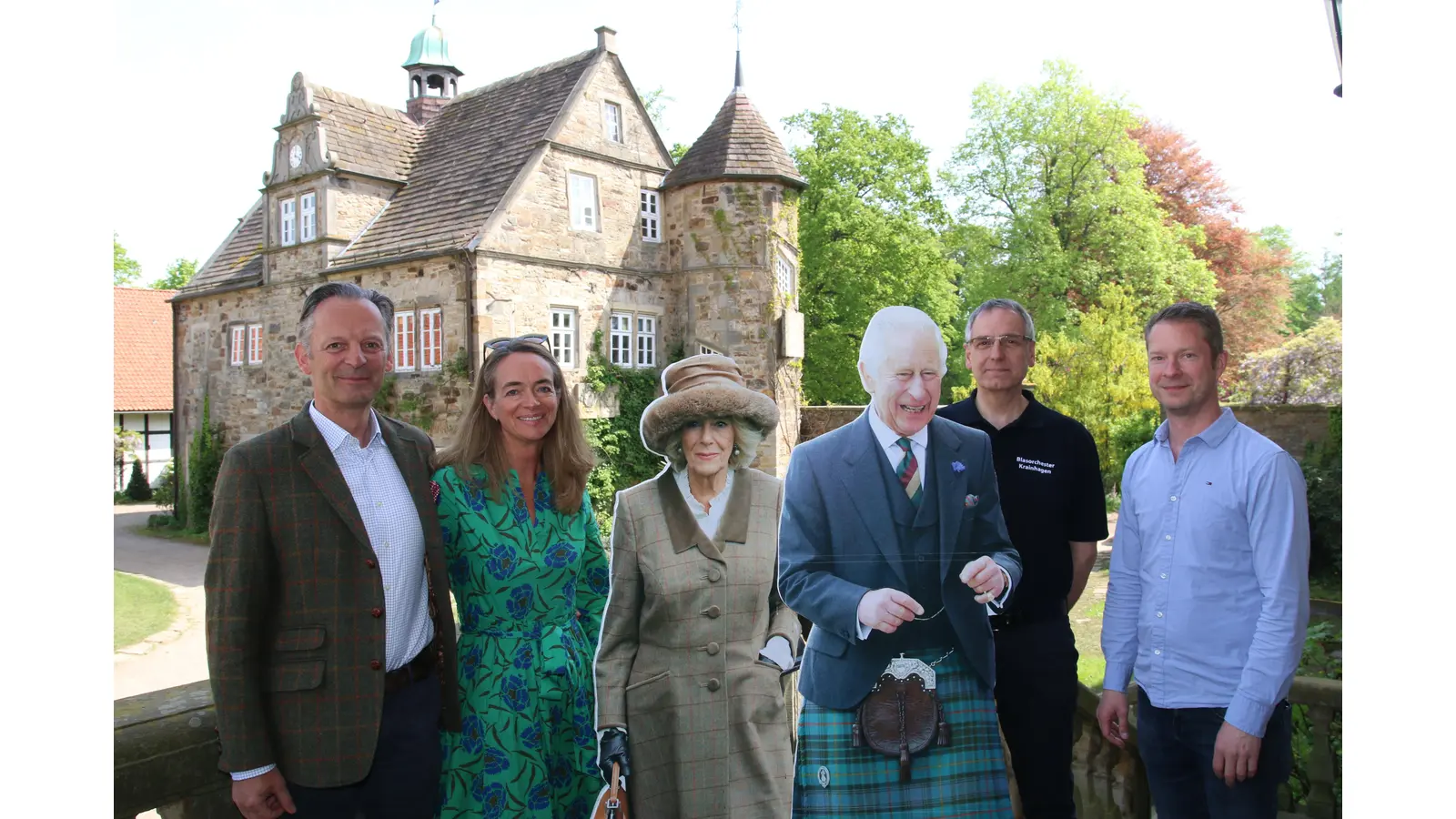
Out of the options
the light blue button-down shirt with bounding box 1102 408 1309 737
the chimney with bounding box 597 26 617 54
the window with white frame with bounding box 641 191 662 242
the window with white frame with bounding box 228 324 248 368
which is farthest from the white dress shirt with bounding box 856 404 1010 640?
the window with white frame with bounding box 228 324 248 368

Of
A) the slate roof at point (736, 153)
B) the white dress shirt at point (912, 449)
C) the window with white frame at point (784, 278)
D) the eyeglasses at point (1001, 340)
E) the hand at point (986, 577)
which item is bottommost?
the hand at point (986, 577)

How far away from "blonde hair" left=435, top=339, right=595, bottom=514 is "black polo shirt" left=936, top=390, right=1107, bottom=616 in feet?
3.62

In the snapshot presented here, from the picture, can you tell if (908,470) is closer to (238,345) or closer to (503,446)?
(503,446)

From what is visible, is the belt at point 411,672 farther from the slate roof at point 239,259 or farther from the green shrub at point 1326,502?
the green shrub at point 1326,502

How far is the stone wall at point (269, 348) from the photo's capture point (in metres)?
2.81

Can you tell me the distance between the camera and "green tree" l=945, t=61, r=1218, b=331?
3029mm

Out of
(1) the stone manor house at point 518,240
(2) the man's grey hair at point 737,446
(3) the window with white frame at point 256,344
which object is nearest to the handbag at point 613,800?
(2) the man's grey hair at point 737,446

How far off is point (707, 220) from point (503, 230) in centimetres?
64

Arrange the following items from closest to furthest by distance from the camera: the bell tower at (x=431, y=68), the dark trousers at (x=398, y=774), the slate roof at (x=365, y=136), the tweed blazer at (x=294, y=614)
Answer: the tweed blazer at (x=294, y=614) → the dark trousers at (x=398, y=774) → the slate roof at (x=365, y=136) → the bell tower at (x=431, y=68)

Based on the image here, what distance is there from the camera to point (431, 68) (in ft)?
10.4

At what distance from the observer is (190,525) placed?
2910mm

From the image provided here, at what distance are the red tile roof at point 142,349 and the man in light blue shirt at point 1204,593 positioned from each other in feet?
10.4

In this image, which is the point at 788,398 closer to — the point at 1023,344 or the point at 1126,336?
the point at 1023,344

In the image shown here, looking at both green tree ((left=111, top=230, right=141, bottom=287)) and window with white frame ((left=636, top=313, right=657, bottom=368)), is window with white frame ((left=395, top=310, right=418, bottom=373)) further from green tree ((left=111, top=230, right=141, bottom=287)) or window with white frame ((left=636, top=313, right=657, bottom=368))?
green tree ((left=111, top=230, right=141, bottom=287))
